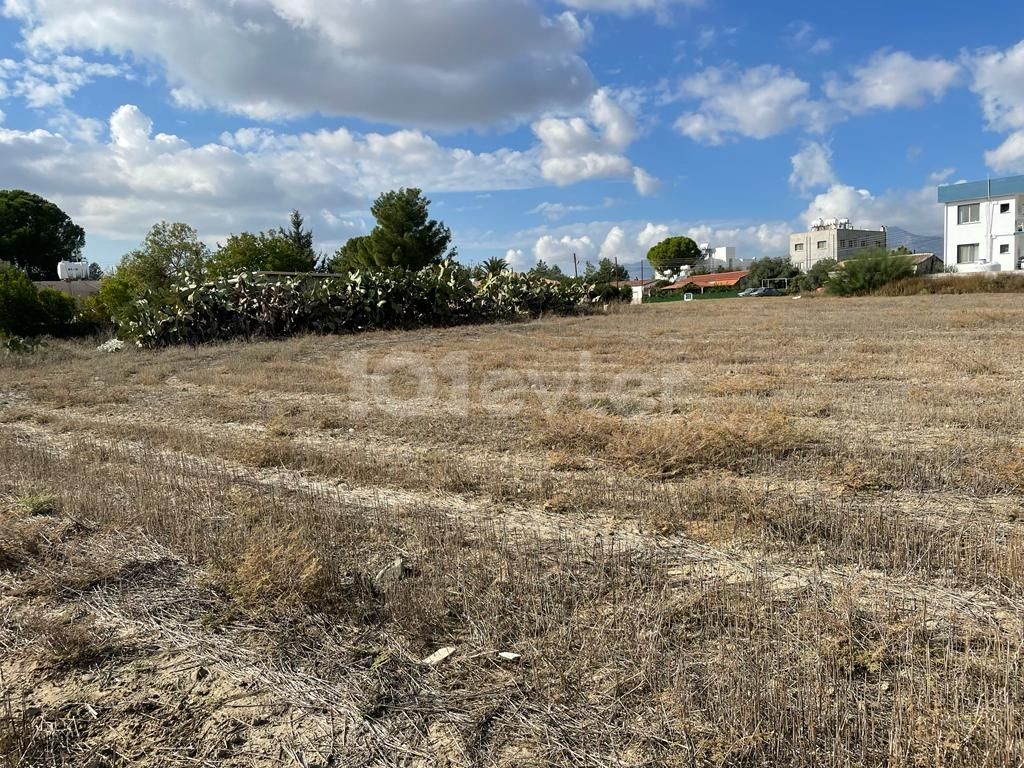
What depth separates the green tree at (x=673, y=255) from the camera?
308 ft

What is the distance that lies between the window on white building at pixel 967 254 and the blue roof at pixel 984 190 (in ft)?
10.5

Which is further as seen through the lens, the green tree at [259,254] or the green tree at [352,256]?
the green tree at [352,256]

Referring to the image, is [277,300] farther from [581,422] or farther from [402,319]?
[581,422]

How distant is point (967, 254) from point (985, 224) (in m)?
2.29

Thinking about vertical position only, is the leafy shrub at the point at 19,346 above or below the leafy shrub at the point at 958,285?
below

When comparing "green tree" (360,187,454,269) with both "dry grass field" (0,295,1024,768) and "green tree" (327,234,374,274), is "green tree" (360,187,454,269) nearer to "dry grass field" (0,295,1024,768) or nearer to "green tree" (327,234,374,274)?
"green tree" (327,234,374,274)

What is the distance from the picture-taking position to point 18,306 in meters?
18.1

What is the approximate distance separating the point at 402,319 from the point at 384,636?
18.0 m

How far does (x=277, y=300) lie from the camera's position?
18141 mm

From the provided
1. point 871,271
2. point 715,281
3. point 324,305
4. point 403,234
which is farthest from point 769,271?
point 324,305

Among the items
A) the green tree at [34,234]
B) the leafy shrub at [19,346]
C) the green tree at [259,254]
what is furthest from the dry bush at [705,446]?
the green tree at [34,234]

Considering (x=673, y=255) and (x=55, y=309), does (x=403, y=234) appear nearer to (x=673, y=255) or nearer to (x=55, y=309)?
(x=55, y=309)

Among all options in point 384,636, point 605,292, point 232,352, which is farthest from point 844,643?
point 605,292

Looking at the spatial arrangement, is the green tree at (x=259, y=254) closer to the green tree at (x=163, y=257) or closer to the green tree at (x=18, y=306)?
the green tree at (x=163, y=257)
